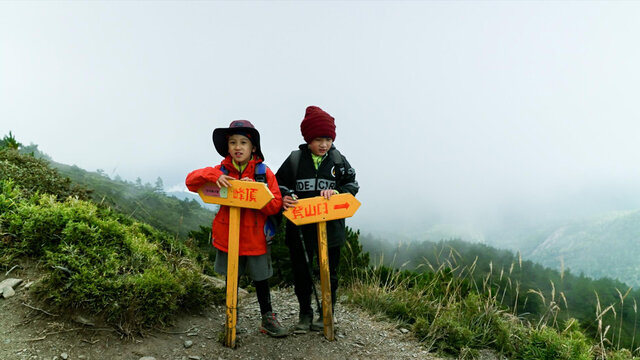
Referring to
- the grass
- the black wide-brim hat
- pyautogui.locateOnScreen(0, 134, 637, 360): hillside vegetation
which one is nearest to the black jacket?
the black wide-brim hat

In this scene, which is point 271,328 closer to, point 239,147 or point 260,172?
point 260,172

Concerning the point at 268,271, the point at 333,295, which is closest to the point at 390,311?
the point at 333,295

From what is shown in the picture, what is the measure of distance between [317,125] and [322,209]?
0.83 metres

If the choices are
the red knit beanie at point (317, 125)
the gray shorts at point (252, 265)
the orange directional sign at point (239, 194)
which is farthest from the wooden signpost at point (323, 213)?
the red knit beanie at point (317, 125)

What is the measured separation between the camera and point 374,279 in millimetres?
5695

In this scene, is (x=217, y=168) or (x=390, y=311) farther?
(x=390, y=311)

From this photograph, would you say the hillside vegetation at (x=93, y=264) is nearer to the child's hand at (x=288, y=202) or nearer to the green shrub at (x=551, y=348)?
the child's hand at (x=288, y=202)

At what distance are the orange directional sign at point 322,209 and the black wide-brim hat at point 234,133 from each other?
0.64 m

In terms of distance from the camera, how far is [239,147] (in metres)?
3.38

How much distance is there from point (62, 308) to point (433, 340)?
3919 millimetres

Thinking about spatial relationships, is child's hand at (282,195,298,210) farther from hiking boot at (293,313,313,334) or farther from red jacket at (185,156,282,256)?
hiking boot at (293,313,313,334)

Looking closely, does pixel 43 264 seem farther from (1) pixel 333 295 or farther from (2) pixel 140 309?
(1) pixel 333 295

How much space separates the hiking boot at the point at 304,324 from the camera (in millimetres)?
3926

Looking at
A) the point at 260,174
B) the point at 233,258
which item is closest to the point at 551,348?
the point at 233,258
